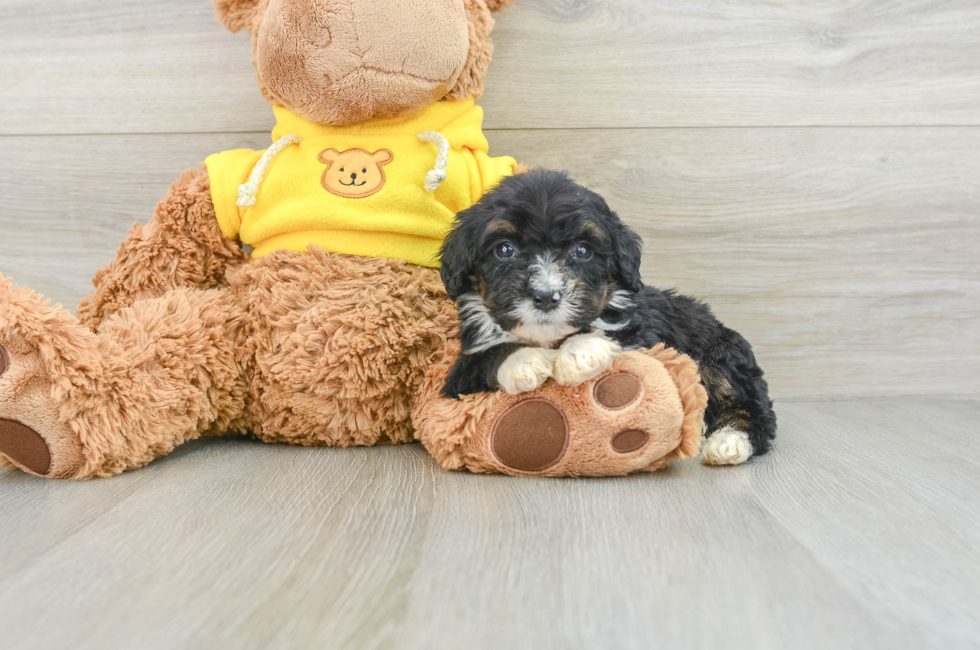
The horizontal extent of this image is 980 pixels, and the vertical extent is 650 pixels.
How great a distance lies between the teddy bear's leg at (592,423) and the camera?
1530mm

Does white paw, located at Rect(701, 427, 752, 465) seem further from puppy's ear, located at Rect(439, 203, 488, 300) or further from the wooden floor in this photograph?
puppy's ear, located at Rect(439, 203, 488, 300)

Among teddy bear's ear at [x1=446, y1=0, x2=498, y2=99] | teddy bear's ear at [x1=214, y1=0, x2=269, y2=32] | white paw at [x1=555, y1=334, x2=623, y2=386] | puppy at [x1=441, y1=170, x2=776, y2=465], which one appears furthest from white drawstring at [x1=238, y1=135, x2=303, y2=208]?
white paw at [x1=555, y1=334, x2=623, y2=386]

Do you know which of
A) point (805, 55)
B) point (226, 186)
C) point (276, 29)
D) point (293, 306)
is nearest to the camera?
point (276, 29)

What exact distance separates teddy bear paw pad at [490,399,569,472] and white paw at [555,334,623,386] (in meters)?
0.08

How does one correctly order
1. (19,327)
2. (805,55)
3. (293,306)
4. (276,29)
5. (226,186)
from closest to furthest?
(19,327) < (276,29) < (293,306) < (226,186) < (805,55)

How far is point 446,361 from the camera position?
176 centimetres

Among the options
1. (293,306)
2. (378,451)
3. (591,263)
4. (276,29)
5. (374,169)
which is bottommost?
(378,451)

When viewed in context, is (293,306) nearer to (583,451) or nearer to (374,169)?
(374,169)

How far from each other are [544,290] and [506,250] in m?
0.16

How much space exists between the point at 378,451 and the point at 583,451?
0.59m

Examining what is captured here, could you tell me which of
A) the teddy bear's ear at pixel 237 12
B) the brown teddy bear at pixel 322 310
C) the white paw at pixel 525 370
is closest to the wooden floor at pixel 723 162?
the brown teddy bear at pixel 322 310

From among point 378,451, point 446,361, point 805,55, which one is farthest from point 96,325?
point 805,55

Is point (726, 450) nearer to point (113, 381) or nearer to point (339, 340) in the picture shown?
point (339, 340)

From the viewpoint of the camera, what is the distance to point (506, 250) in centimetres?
150
